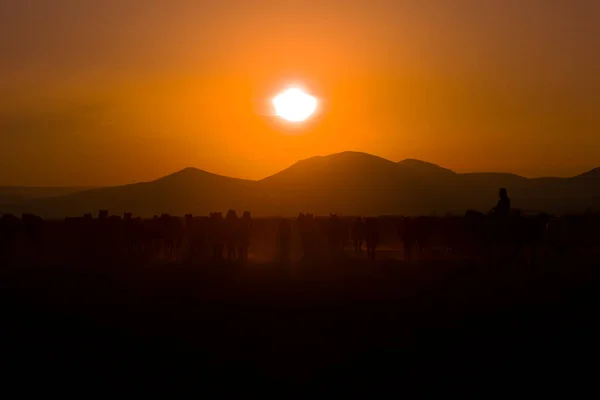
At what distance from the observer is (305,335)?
79.4ft

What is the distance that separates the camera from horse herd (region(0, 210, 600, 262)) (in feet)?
168

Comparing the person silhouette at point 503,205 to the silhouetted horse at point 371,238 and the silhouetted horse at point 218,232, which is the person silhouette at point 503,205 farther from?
the silhouetted horse at point 218,232

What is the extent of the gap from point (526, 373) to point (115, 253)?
126 feet

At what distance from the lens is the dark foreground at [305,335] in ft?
64.7

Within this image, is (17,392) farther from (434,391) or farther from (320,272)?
(320,272)

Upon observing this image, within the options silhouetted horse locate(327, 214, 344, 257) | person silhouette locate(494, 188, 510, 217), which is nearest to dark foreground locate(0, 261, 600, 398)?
person silhouette locate(494, 188, 510, 217)

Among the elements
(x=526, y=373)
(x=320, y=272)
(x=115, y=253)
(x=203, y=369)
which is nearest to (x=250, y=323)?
(x=203, y=369)

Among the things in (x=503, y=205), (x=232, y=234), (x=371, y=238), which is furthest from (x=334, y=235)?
(x=503, y=205)

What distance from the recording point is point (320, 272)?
41875 mm

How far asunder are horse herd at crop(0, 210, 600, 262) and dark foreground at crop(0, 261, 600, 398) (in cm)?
1345

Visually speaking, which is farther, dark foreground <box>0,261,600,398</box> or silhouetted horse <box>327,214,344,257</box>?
silhouetted horse <box>327,214,344,257</box>

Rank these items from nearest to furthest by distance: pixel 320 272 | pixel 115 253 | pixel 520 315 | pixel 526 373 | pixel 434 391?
pixel 434 391, pixel 526 373, pixel 520 315, pixel 320 272, pixel 115 253

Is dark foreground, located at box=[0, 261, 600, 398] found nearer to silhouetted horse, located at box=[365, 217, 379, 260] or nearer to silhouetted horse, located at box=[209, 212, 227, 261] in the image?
silhouetted horse, located at box=[365, 217, 379, 260]

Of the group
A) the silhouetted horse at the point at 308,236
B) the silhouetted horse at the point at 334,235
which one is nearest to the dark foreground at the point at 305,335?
the silhouetted horse at the point at 308,236
